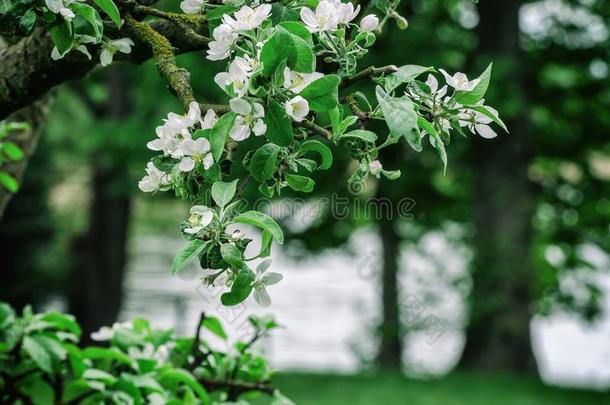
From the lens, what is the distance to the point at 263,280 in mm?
1409

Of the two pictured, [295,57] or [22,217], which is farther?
[22,217]

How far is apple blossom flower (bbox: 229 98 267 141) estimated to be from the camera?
51.1 inches

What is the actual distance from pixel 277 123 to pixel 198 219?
0.61 feet

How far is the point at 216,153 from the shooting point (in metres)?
1.31

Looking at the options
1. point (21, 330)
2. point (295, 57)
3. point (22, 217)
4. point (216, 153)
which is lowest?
point (22, 217)

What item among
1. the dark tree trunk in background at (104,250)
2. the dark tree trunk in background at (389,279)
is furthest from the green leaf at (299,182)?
the dark tree trunk in background at (104,250)

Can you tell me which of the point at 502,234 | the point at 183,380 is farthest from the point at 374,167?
the point at 502,234

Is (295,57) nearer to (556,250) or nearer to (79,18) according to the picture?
(79,18)

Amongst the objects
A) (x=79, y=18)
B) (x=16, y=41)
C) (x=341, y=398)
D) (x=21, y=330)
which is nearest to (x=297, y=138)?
(x=79, y=18)

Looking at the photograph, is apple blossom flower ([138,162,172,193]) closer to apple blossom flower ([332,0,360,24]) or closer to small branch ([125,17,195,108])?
small branch ([125,17,195,108])

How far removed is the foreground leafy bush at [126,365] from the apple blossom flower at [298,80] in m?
1.20

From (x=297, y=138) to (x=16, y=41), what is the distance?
3.18 feet

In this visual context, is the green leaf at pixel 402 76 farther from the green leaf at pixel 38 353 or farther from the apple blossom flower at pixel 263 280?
the green leaf at pixel 38 353

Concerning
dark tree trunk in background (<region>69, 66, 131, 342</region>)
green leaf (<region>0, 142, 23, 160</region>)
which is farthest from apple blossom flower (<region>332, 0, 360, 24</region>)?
dark tree trunk in background (<region>69, 66, 131, 342</region>)
